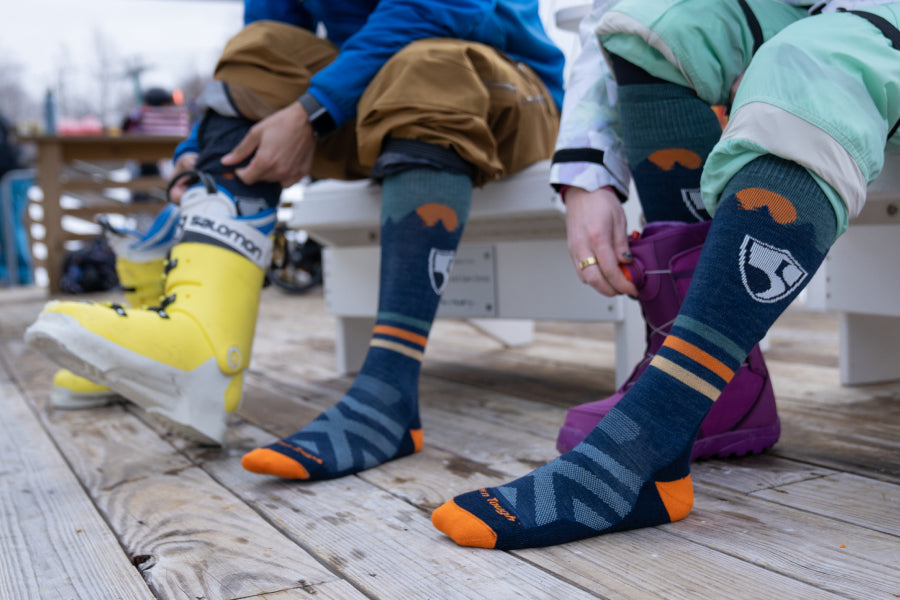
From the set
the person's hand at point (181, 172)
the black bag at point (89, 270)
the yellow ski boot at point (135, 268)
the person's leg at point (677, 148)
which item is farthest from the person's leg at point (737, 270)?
the black bag at point (89, 270)

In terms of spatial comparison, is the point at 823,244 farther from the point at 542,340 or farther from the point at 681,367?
the point at 542,340

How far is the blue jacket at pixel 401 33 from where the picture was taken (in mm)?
959

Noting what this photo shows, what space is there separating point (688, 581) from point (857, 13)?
1.44 ft

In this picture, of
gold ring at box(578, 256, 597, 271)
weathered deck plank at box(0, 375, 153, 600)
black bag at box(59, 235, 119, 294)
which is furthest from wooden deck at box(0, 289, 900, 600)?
black bag at box(59, 235, 119, 294)

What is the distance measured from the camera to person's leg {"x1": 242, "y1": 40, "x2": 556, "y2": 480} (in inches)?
33.3

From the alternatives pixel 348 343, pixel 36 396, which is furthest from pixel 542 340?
pixel 36 396

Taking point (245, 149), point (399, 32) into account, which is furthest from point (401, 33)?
point (245, 149)

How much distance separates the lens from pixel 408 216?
0.89 metres

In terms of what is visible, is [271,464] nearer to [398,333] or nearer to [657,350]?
[398,333]

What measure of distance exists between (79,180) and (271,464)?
4.67m

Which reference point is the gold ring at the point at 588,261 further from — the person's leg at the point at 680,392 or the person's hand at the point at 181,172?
the person's hand at the point at 181,172

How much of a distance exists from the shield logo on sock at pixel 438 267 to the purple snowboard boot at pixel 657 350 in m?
0.21

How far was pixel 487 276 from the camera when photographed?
1.34m

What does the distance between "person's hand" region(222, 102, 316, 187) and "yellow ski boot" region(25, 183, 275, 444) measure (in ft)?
0.15
